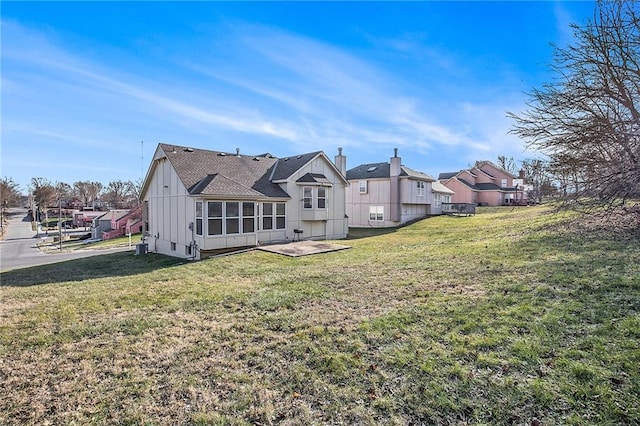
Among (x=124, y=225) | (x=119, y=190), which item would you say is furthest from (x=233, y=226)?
(x=119, y=190)

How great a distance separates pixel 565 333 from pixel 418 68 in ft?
47.0

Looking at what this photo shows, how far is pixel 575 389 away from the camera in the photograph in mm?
3535

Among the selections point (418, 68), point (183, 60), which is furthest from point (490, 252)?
point (183, 60)

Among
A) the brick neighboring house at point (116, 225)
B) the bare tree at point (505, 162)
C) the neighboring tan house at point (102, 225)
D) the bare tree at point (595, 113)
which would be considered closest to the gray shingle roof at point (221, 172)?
the bare tree at point (595, 113)

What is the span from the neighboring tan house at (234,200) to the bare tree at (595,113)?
1268 centimetres

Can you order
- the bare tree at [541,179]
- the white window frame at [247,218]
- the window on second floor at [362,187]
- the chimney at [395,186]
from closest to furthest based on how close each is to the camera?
the bare tree at [541,179], the white window frame at [247,218], the chimney at [395,186], the window on second floor at [362,187]

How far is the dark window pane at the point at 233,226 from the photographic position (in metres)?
15.9

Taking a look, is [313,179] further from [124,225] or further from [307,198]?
[124,225]

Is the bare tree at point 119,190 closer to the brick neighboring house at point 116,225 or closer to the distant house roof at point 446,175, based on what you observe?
the brick neighboring house at point 116,225

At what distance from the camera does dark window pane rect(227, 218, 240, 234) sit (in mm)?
15876

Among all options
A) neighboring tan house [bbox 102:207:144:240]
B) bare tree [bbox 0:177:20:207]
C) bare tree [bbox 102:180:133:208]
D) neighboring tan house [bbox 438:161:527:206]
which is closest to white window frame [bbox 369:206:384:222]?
neighboring tan house [bbox 438:161:527:206]

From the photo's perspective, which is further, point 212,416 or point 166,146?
point 166,146

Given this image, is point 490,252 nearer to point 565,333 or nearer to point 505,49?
point 565,333

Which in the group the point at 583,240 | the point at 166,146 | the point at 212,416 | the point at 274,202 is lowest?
the point at 212,416
